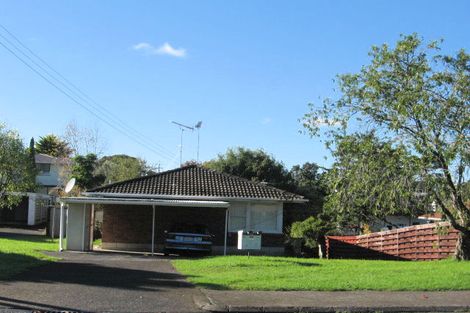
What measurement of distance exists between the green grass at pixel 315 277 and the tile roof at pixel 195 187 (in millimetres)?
9440

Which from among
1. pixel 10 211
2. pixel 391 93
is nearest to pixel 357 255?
pixel 391 93

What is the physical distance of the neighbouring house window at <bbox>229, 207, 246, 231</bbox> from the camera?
86.4 feet

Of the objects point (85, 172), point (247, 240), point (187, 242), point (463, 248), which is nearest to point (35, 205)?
point (85, 172)

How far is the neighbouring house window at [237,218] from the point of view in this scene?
86.4ft

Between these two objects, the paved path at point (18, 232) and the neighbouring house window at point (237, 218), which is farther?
the paved path at point (18, 232)

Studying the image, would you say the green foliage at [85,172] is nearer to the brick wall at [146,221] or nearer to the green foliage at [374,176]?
the brick wall at [146,221]

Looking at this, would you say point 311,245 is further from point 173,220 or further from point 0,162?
point 0,162

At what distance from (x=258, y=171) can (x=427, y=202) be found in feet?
90.0

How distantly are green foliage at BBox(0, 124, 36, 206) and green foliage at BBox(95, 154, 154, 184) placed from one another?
13035 millimetres

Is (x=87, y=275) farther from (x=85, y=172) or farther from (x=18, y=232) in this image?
(x=85, y=172)

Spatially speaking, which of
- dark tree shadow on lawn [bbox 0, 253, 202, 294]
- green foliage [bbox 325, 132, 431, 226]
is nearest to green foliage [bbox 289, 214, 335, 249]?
green foliage [bbox 325, 132, 431, 226]

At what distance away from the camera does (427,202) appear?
18.6 m

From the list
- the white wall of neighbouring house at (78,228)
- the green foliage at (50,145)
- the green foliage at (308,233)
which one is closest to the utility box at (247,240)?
the white wall of neighbouring house at (78,228)

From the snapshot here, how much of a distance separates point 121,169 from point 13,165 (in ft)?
56.0
